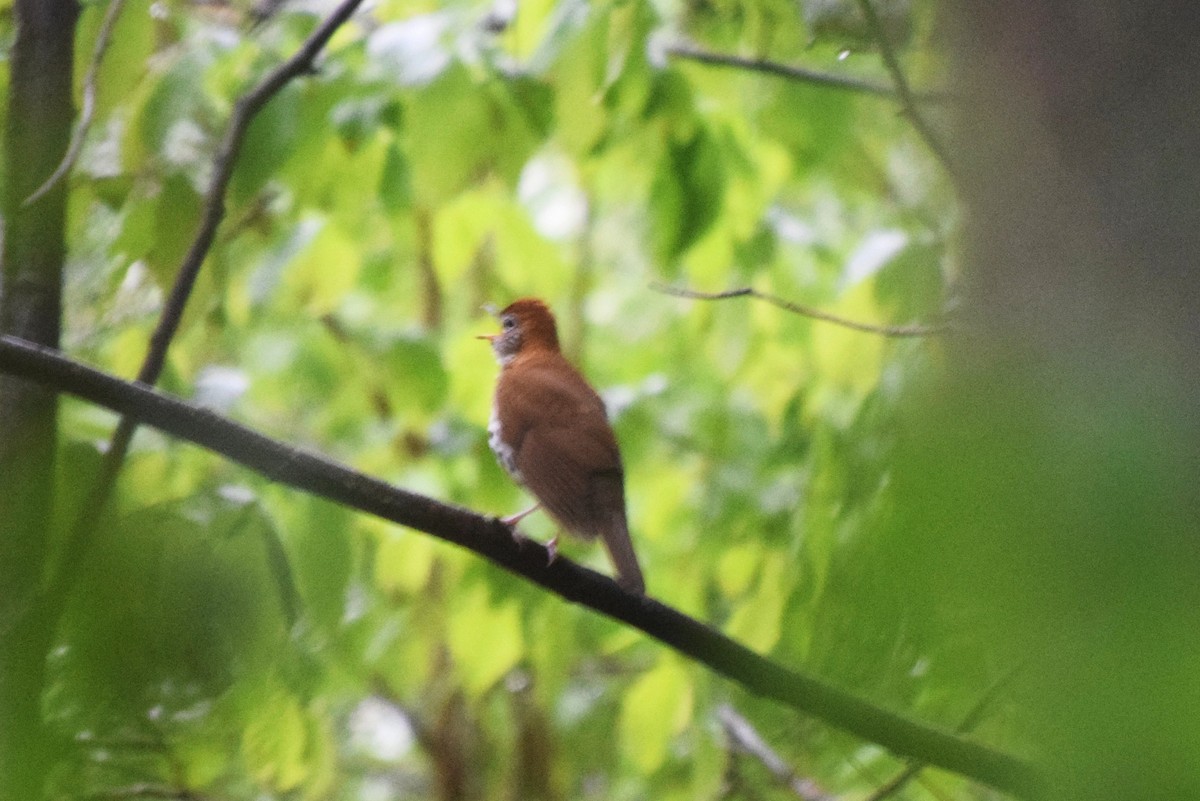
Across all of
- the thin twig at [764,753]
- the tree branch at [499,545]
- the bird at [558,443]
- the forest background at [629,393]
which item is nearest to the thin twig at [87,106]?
the forest background at [629,393]

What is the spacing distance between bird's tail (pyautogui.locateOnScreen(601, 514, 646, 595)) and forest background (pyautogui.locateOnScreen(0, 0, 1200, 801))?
53 millimetres

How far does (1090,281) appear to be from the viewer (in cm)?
35

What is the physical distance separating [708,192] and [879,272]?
230 mm

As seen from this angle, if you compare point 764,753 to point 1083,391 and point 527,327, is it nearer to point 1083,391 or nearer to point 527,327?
point 527,327

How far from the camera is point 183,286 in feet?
3.69

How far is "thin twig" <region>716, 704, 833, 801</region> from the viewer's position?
1.80m

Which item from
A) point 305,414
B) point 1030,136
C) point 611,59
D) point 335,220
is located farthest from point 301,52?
point 305,414

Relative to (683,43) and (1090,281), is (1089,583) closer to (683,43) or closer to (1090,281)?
(1090,281)

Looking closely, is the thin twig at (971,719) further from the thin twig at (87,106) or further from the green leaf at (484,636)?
the thin twig at (87,106)

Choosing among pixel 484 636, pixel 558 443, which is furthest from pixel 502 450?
pixel 484 636

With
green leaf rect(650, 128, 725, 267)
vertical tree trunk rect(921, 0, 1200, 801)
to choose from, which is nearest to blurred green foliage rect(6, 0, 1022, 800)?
green leaf rect(650, 128, 725, 267)

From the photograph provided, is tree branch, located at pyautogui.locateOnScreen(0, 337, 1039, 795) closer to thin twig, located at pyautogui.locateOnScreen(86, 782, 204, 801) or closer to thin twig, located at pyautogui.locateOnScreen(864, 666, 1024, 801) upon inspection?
thin twig, located at pyautogui.locateOnScreen(864, 666, 1024, 801)

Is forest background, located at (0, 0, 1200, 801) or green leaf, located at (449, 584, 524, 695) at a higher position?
forest background, located at (0, 0, 1200, 801)

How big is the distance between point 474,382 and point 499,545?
36.5 inches
